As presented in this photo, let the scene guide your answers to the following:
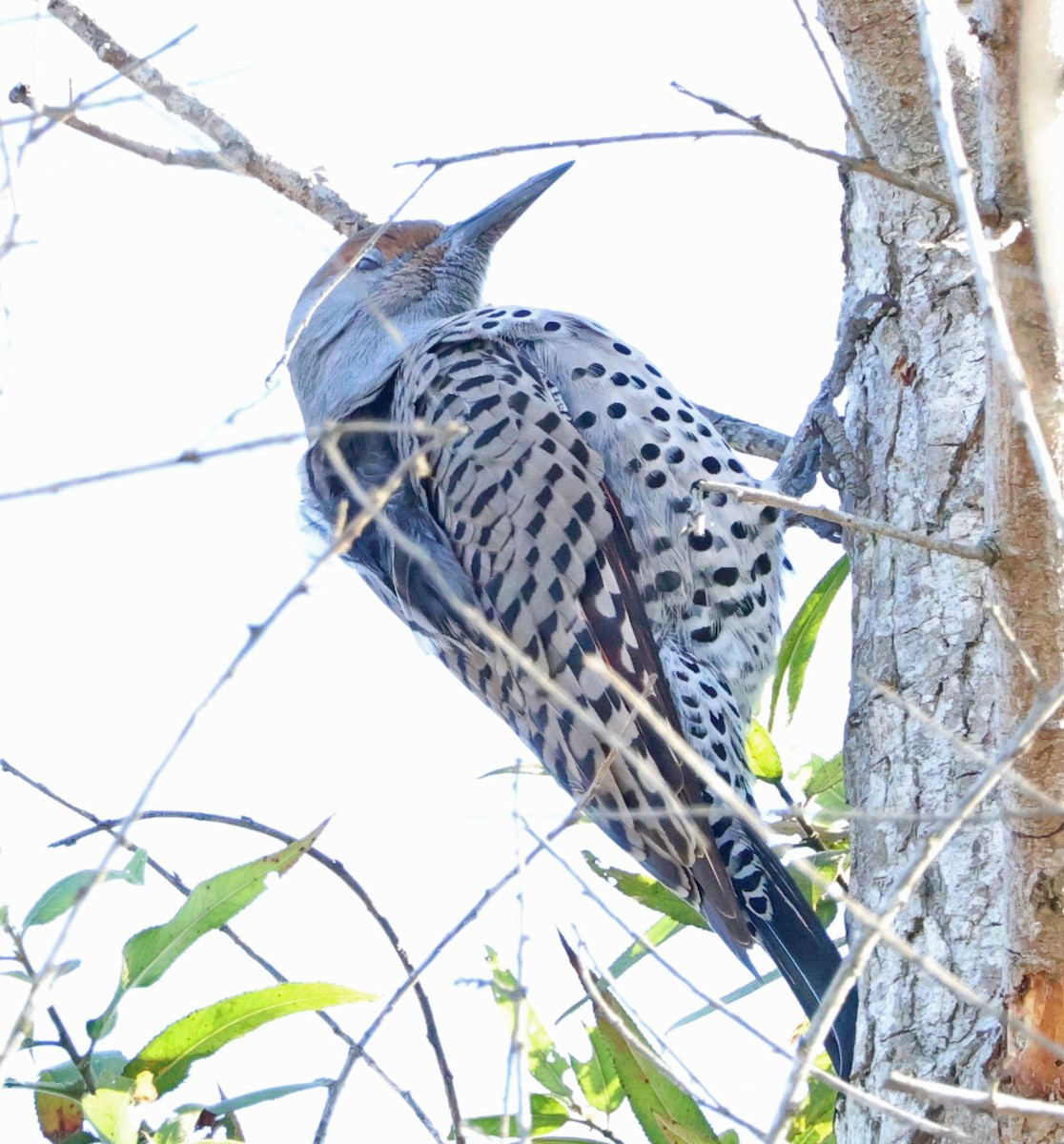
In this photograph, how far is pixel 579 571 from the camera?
140 inches

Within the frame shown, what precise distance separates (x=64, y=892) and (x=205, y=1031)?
1.06 ft

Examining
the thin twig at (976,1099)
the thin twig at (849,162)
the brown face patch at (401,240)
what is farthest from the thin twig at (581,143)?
the brown face patch at (401,240)

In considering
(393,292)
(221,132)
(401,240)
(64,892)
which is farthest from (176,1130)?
(401,240)

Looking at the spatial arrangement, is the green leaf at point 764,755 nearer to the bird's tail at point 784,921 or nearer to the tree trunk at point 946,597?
the bird's tail at point 784,921

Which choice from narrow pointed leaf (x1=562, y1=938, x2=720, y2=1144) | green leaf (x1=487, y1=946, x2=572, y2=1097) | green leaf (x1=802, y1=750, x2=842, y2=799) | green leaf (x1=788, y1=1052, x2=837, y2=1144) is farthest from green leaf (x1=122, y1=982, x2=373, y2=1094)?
green leaf (x1=802, y1=750, x2=842, y2=799)

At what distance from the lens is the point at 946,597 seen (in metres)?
2.39

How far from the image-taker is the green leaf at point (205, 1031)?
239 centimetres

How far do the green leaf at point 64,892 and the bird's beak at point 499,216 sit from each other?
8.94ft

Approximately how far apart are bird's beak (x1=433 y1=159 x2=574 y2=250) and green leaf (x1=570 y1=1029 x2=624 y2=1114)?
2720 mm

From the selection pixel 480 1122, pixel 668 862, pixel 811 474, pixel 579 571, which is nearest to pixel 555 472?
pixel 579 571

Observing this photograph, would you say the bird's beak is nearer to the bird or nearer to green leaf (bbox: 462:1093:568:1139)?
the bird

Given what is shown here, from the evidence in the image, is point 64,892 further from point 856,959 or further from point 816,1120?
point 856,959

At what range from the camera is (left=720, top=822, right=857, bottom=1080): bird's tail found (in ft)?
9.35

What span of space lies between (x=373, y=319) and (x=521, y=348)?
3.40ft
